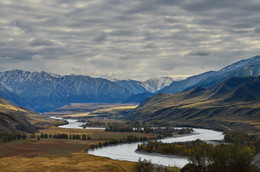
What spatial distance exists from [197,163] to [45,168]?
85.5 metres

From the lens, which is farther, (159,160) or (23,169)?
(159,160)

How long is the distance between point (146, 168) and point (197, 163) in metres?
42.1

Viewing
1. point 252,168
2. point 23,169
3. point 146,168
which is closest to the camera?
point 252,168

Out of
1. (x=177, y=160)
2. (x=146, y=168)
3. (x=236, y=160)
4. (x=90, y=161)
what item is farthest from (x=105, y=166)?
(x=236, y=160)

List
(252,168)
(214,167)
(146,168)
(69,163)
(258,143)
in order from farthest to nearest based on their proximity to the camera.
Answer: (69,163) → (146,168) → (258,143) → (214,167) → (252,168)

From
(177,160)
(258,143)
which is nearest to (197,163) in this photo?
(258,143)

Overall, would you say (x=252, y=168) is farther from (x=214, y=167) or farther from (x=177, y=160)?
(x=177, y=160)

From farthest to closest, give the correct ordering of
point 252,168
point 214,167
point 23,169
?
point 23,169, point 214,167, point 252,168

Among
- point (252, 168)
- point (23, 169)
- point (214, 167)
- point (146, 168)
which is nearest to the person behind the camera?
point (252, 168)

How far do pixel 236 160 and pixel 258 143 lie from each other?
4047 centimetres

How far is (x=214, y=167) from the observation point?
10712 centimetres

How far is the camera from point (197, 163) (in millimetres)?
112875

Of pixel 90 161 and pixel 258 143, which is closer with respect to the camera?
pixel 258 143

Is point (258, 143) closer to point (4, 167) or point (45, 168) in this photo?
point (45, 168)
